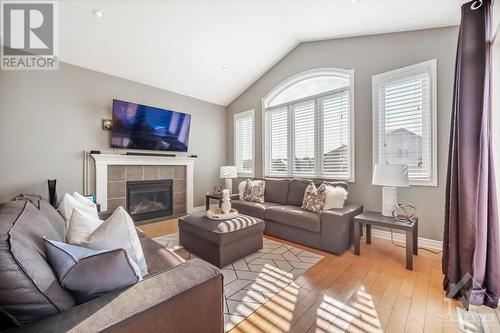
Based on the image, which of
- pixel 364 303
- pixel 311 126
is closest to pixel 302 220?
pixel 364 303

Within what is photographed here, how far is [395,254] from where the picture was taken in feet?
8.81

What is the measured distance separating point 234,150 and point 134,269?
4607 millimetres

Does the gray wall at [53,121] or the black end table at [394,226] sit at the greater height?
the gray wall at [53,121]

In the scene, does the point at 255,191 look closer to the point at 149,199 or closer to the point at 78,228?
the point at 149,199

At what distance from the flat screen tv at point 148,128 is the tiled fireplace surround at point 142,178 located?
39 cm

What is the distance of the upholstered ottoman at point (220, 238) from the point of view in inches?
93.8

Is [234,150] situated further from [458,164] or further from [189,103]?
[458,164]

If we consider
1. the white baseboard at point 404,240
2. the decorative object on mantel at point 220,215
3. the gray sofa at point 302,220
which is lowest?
the white baseboard at point 404,240

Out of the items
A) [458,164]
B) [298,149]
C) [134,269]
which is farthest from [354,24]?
[134,269]

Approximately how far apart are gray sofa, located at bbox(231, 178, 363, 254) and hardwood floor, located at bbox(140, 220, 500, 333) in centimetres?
33

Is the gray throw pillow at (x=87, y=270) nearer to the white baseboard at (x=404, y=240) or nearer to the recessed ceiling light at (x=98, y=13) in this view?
the recessed ceiling light at (x=98, y=13)

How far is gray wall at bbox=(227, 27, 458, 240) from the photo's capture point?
108 inches

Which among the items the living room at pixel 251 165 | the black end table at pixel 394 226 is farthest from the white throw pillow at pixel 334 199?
the black end table at pixel 394 226

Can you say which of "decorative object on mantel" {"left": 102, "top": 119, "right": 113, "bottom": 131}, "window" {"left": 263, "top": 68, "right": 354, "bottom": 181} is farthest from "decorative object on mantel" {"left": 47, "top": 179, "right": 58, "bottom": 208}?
"window" {"left": 263, "top": 68, "right": 354, "bottom": 181}
